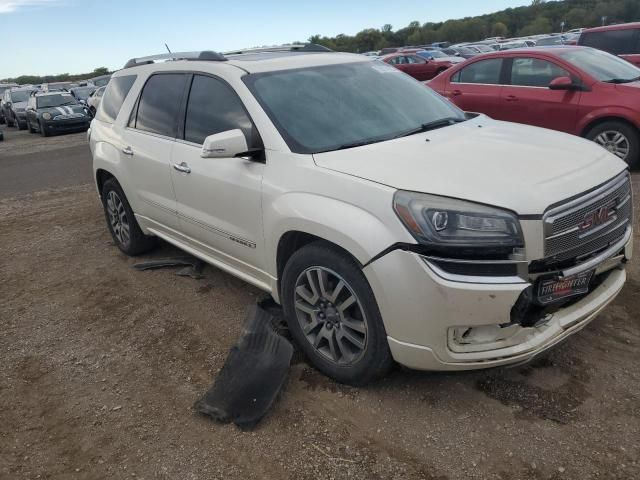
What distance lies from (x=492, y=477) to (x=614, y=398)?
0.89 metres

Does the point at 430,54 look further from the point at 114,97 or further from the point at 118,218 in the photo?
the point at 118,218

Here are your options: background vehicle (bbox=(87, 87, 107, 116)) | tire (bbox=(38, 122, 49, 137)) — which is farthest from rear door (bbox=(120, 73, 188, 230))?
tire (bbox=(38, 122, 49, 137))

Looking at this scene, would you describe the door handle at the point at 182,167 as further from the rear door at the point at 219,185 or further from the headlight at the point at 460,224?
the headlight at the point at 460,224

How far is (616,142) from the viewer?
692 cm

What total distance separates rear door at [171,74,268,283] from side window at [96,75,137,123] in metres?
1.24

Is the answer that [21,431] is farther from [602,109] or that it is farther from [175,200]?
[602,109]

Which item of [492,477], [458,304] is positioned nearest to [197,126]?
[458,304]

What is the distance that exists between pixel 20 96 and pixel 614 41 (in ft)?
75.9

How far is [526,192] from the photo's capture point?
2561mm

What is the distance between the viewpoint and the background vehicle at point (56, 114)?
18594 millimetres

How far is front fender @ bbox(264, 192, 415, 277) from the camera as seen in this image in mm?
2604

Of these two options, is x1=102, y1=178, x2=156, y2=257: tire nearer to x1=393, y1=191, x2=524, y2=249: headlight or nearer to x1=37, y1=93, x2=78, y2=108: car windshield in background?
x1=393, y1=191, x2=524, y2=249: headlight

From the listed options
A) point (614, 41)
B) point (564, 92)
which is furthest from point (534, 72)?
point (614, 41)

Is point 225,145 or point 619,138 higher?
point 225,145
